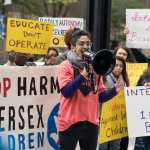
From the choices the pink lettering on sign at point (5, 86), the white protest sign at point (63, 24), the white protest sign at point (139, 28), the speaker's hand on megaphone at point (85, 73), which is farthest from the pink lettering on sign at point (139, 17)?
the speaker's hand on megaphone at point (85, 73)

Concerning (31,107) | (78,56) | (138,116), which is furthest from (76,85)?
(138,116)

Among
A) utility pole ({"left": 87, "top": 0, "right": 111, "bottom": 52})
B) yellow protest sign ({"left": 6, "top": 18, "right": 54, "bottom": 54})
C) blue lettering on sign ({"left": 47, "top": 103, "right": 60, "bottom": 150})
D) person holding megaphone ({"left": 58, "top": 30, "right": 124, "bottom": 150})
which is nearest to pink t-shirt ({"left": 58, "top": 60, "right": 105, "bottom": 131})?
person holding megaphone ({"left": 58, "top": 30, "right": 124, "bottom": 150})

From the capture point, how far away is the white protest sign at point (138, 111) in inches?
257

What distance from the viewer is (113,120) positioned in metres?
6.67

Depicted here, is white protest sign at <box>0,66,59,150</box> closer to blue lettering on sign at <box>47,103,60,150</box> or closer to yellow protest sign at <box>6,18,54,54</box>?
blue lettering on sign at <box>47,103,60,150</box>

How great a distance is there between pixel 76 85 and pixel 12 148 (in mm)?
1188

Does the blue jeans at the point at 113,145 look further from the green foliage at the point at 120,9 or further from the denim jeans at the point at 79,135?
the green foliage at the point at 120,9

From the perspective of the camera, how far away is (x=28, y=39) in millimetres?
6699

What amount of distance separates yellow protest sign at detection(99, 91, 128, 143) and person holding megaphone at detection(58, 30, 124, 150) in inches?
56.6

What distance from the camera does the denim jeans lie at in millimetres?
5047

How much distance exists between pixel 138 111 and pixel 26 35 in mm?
1530

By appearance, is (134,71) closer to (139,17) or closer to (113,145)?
(139,17)

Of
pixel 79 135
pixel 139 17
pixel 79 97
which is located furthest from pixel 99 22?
pixel 79 135

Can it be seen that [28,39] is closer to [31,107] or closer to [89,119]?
[31,107]
